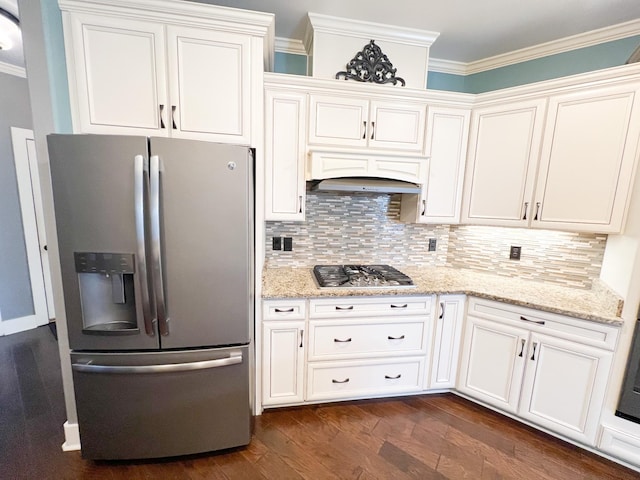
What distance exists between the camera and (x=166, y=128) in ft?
5.16

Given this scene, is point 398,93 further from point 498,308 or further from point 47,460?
point 47,460

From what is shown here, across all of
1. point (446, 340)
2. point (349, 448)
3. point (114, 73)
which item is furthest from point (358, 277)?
point (114, 73)

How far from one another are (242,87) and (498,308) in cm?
220

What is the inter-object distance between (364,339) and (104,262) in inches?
64.5

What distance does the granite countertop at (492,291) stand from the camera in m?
1.64

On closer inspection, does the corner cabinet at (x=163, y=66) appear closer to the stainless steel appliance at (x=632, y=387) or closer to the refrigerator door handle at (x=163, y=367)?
the refrigerator door handle at (x=163, y=367)

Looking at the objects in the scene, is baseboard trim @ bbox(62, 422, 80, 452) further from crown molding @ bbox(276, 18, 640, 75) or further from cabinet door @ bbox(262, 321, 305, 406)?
crown molding @ bbox(276, 18, 640, 75)

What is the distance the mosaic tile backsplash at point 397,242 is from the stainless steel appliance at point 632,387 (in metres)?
0.62

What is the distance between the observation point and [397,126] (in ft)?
6.75

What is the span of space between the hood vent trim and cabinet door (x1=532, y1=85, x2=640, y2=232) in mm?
908

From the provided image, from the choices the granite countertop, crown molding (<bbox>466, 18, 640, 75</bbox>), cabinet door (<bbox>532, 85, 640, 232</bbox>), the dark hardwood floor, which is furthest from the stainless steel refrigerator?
crown molding (<bbox>466, 18, 640, 75</bbox>)

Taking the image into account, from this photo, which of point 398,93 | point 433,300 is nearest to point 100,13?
point 398,93

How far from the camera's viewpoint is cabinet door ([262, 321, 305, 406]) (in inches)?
72.2

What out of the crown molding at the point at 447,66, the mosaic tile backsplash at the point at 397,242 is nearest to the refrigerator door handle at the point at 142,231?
the mosaic tile backsplash at the point at 397,242
